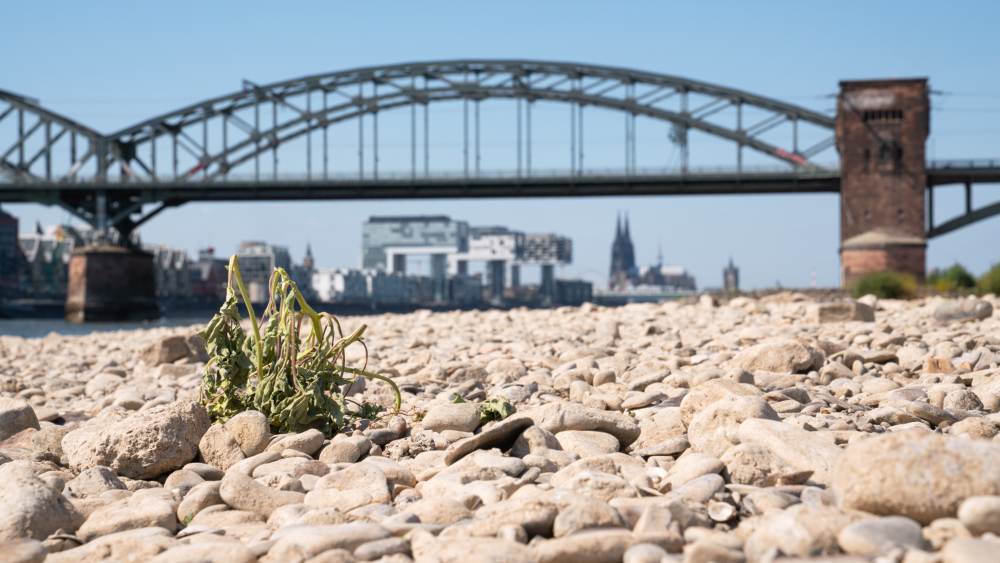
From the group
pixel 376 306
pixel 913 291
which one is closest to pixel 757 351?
pixel 913 291

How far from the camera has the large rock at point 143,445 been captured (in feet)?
14.2

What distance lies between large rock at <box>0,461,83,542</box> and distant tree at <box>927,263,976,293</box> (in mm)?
24848

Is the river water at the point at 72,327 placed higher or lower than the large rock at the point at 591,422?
lower

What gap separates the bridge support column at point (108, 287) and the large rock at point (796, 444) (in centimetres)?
6231

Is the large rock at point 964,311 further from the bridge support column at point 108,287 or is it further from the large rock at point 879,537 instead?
the bridge support column at point 108,287

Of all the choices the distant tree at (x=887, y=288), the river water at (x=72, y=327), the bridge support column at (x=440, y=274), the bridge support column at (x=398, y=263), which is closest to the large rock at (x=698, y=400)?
the distant tree at (x=887, y=288)

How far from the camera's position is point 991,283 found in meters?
21.4

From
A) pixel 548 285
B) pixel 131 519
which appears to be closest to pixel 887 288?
pixel 131 519

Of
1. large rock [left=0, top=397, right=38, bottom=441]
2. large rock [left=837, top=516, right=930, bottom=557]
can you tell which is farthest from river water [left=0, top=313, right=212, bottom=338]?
large rock [left=837, top=516, right=930, bottom=557]

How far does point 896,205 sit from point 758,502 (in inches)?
1973

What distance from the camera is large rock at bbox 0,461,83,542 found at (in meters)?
3.28

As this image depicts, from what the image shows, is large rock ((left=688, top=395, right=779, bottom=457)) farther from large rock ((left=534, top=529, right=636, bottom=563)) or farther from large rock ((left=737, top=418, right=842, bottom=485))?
large rock ((left=534, top=529, right=636, bottom=563))

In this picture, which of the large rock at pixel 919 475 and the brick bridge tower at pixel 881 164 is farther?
the brick bridge tower at pixel 881 164

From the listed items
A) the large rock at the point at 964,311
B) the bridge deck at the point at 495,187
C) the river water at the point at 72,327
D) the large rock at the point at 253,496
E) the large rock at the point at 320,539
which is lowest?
the river water at the point at 72,327
